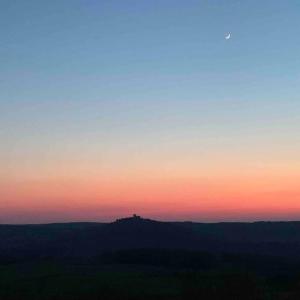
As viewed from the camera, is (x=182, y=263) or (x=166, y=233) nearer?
(x=182, y=263)

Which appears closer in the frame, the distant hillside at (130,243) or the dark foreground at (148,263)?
the dark foreground at (148,263)

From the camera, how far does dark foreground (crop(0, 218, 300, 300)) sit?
5053 cm

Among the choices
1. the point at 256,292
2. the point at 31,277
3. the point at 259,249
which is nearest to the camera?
the point at 256,292

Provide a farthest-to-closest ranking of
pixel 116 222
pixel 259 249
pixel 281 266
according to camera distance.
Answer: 1. pixel 116 222
2. pixel 259 249
3. pixel 281 266

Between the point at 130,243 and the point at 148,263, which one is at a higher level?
the point at 130,243

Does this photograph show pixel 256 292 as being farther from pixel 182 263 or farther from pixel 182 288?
pixel 182 263

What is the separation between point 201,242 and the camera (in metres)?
128

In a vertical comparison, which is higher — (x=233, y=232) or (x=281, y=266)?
(x=233, y=232)

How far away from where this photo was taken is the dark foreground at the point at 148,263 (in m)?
50.5

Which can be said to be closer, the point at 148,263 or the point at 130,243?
the point at 148,263

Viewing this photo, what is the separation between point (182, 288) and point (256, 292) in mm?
6770

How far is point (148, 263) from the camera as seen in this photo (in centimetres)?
9025

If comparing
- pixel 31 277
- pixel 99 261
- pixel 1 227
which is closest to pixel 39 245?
pixel 99 261

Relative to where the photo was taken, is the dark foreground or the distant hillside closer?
the dark foreground
